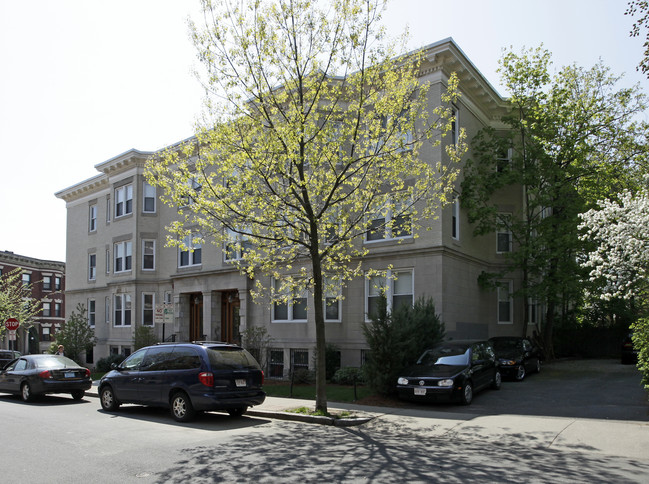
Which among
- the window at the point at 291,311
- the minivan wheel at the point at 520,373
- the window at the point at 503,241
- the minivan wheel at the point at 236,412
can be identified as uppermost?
the window at the point at 503,241

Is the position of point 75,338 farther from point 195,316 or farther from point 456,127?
point 456,127

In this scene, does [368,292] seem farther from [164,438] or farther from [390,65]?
[164,438]

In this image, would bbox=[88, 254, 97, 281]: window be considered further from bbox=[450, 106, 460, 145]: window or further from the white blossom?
the white blossom

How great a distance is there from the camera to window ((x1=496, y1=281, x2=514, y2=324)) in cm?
2292

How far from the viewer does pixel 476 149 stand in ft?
71.8

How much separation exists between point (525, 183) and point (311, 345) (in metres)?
10.6

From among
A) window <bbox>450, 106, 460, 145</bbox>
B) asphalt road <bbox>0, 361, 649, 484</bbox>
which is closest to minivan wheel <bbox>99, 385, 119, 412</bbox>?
asphalt road <bbox>0, 361, 649, 484</bbox>

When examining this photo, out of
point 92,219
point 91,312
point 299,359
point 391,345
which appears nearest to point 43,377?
point 299,359

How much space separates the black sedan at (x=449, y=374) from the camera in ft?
43.3

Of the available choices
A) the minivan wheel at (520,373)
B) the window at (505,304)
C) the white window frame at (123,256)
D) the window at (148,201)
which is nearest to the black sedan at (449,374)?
the minivan wheel at (520,373)

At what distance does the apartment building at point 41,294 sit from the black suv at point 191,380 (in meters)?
48.5

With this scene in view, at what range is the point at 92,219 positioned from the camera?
116 ft

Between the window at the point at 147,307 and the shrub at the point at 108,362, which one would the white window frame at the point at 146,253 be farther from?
the shrub at the point at 108,362

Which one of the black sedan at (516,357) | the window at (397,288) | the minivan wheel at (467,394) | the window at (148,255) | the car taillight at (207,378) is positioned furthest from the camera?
the window at (148,255)
